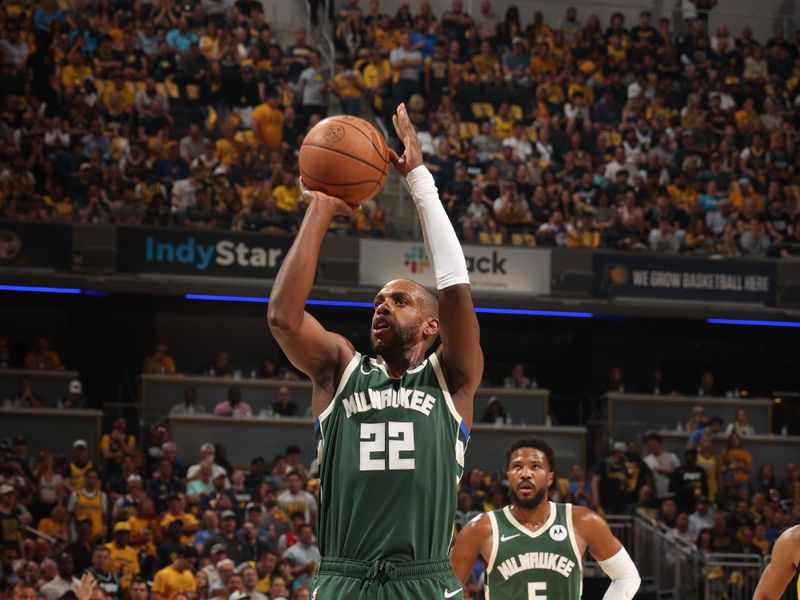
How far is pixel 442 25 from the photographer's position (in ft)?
72.4

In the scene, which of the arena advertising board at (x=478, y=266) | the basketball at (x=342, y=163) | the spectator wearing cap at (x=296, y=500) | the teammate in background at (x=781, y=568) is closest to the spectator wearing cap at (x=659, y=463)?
the arena advertising board at (x=478, y=266)

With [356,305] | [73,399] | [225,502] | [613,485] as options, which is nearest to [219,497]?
[225,502]

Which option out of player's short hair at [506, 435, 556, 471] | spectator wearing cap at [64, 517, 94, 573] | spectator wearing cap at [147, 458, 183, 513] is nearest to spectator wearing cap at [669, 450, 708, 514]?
spectator wearing cap at [147, 458, 183, 513]

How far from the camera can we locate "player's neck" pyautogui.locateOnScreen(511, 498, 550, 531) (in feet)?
22.7

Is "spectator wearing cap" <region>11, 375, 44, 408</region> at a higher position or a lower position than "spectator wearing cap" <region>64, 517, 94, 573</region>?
higher

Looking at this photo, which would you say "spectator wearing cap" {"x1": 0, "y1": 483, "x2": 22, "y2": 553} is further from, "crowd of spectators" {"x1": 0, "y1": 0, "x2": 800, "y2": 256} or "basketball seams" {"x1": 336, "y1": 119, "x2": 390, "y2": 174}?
"basketball seams" {"x1": 336, "y1": 119, "x2": 390, "y2": 174}

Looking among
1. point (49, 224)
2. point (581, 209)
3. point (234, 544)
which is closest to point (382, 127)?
point (581, 209)

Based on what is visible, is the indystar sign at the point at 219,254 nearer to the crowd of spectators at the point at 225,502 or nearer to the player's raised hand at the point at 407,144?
the crowd of spectators at the point at 225,502

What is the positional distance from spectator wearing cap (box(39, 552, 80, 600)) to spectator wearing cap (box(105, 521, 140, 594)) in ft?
1.65

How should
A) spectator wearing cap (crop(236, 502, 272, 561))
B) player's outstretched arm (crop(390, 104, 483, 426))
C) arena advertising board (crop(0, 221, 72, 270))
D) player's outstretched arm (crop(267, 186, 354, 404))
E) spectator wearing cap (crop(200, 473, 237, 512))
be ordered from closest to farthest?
player's outstretched arm (crop(267, 186, 354, 404)), player's outstretched arm (crop(390, 104, 483, 426)), spectator wearing cap (crop(236, 502, 272, 561)), spectator wearing cap (crop(200, 473, 237, 512)), arena advertising board (crop(0, 221, 72, 270))

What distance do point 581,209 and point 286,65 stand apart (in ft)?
17.2

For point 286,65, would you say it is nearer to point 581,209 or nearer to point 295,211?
point 295,211

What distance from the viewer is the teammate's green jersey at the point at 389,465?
4227 millimetres

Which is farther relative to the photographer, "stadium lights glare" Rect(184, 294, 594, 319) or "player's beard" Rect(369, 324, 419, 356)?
"stadium lights glare" Rect(184, 294, 594, 319)
